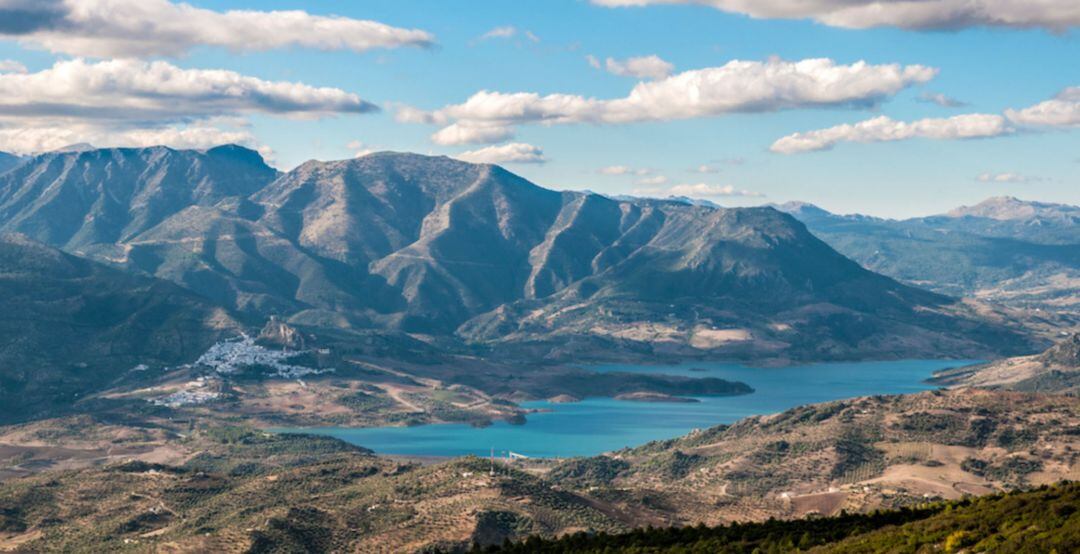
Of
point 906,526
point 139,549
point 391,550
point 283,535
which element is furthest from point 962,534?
point 139,549

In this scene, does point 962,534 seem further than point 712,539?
No

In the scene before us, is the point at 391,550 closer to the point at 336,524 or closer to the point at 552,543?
the point at 336,524

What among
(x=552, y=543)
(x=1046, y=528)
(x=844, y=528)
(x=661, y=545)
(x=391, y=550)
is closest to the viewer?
(x=1046, y=528)

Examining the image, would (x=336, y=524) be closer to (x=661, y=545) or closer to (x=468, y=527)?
(x=468, y=527)

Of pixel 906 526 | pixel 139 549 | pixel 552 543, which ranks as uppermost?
pixel 906 526

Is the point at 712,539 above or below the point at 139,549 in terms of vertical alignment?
above

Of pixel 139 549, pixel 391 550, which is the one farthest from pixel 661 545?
pixel 139 549

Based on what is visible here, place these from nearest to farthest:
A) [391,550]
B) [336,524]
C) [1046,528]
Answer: [1046,528], [391,550], [336,524]
